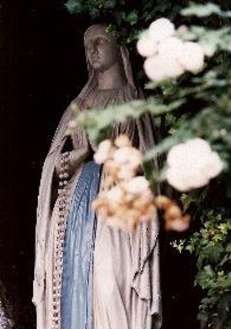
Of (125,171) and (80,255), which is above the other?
(125,171)

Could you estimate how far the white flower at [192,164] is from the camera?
145 inches

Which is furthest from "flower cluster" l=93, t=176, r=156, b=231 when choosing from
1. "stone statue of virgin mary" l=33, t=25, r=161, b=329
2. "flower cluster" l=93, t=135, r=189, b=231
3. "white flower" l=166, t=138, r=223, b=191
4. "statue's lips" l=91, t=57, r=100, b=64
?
"statue's lips" l=91, t=57, r=100, b=64

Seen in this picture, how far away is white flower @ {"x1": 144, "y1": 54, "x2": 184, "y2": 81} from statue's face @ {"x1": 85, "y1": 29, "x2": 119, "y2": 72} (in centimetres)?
217

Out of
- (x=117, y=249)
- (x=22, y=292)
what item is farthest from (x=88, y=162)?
(x=22, y=292)

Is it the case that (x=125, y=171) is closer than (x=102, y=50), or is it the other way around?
(x=125, y=171)

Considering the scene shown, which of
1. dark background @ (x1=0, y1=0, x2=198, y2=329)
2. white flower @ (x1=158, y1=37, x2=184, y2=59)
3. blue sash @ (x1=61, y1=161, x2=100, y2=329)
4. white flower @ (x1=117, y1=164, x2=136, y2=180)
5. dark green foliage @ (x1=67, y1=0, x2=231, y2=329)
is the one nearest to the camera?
white flower @ (x1=158, y1=37, x2=184, y2=59)

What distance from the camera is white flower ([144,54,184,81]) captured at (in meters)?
3.84

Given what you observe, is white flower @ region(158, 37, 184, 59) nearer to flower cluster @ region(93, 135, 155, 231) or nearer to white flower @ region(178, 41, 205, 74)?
white flower @ region(178, 41, 205, 74)

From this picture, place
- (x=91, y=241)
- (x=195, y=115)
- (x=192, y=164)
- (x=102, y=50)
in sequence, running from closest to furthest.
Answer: (x=192, y=164) → (x=195, y=115) → (x=91, y=241) → (x=102, y=50)

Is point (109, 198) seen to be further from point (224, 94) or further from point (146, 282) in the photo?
point (146, 282)

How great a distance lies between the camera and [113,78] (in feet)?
19.8

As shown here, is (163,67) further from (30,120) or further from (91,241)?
(30,120)

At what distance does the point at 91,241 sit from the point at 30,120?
1203mm

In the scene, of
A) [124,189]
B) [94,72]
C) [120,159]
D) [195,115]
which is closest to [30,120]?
[94,72]
